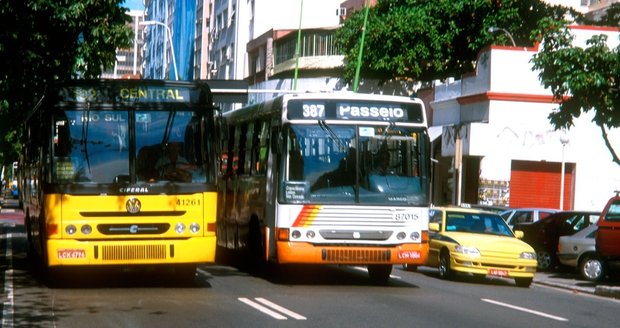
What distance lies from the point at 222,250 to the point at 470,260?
21.2 feet

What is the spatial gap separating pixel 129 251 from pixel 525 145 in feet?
82.7

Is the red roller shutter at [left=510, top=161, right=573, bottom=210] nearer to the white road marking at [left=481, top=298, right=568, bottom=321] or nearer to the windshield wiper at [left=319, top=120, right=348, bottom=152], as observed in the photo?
the windshield wiper at [left=319, top=120, right=348, bottom=152]

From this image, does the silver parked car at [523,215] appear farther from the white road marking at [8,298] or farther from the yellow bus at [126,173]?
the yellow bus at [126,173]

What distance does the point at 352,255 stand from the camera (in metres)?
18.0

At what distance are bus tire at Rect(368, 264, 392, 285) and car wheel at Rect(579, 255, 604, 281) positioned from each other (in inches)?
242

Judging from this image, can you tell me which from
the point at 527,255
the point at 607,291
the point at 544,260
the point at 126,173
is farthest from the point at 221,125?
the point at 544,260

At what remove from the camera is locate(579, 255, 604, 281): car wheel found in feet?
78.6

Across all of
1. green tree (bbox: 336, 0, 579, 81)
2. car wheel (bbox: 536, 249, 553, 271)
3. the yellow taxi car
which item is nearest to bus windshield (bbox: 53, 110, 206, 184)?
the yellow taxi car

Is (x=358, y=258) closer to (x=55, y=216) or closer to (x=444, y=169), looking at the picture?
(x=55, y=216)

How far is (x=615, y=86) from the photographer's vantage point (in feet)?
78.7

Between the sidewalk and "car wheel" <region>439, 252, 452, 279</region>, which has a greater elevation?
"car wheel" <region>439, 252, 452, 279</region>

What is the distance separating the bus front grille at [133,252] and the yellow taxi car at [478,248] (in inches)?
263

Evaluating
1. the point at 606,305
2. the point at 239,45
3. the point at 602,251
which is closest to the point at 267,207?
the point at 606,305

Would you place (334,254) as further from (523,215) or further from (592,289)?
(523,215)
